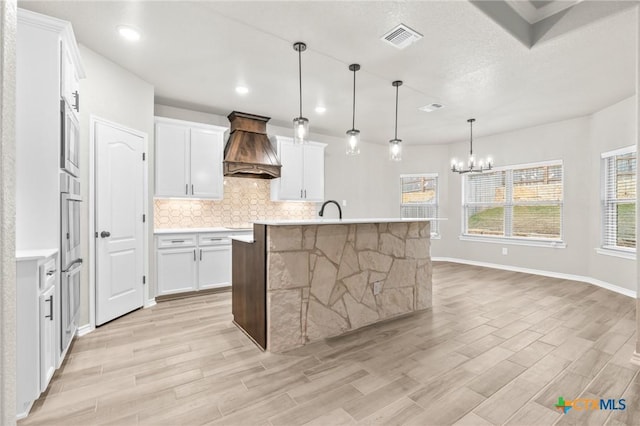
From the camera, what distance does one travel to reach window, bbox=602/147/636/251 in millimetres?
4543

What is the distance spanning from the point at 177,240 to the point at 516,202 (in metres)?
6.31

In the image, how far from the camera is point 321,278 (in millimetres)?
2973

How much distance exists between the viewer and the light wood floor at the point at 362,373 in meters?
1.87

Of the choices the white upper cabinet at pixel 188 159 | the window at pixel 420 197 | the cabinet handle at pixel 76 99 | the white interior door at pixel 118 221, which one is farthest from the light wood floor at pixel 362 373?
the window at pixel 420 197

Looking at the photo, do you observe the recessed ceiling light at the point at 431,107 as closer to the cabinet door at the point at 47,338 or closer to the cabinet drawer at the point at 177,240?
the cabinet drawer at the point at 177,240

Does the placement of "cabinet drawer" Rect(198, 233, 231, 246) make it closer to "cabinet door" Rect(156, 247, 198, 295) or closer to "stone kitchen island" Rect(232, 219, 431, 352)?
"cabinet door" Rect(156, 247, 198, 295)

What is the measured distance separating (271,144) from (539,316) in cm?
457

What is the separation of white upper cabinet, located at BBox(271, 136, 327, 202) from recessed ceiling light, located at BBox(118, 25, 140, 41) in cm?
274

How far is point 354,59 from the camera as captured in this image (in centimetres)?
322

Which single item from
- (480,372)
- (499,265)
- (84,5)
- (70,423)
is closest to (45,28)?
(84,5)

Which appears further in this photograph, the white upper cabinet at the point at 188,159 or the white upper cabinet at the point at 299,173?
the white upper cabinet at the point at 299,173

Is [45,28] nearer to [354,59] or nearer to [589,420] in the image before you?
[354,59]

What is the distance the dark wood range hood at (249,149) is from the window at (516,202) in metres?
4.53

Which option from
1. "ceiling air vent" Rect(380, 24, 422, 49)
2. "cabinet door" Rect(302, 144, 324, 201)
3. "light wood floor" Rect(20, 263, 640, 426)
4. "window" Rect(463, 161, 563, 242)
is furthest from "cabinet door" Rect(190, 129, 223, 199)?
"window" Rect(463, 161, 563, 242)
